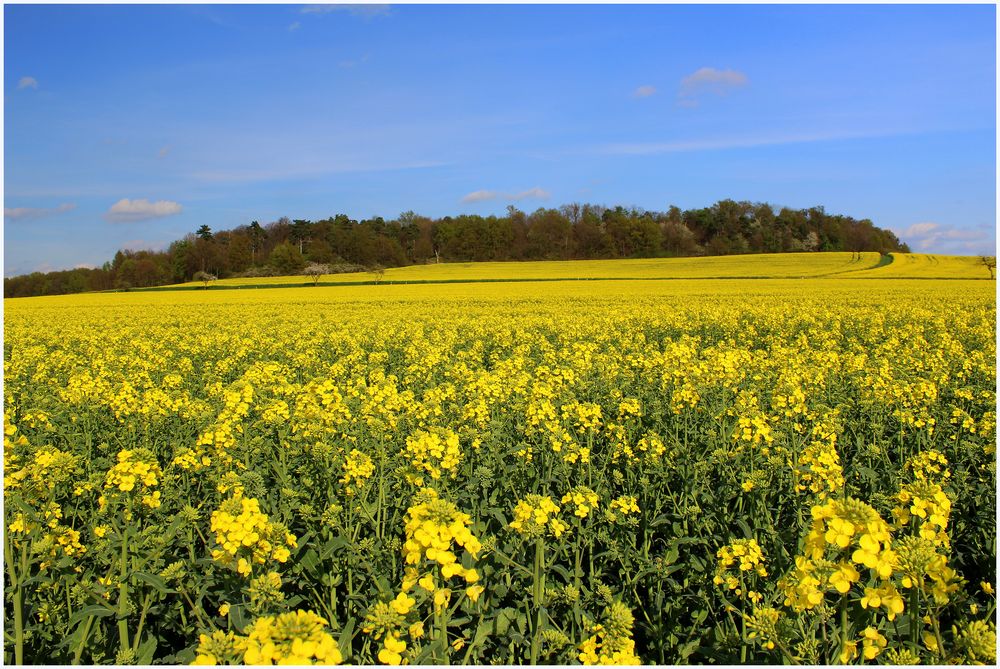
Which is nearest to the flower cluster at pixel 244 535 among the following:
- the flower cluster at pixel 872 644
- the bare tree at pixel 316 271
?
the flower cluster at pixel 872 644

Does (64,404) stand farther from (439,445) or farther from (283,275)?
(283,275)

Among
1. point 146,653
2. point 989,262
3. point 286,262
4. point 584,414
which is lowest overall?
point 146,653

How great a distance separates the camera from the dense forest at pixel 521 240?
6969 cm

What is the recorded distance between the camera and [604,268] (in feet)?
191

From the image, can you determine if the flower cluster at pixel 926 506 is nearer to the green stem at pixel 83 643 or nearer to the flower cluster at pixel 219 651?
the flower cluster at pixel 219 651

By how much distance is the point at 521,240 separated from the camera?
247ft

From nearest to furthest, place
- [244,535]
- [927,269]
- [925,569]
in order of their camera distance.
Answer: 1. [925,569]
2. [244,535]
3. [927,269]

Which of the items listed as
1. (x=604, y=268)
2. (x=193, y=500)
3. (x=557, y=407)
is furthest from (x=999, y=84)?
(x=604, y=268)

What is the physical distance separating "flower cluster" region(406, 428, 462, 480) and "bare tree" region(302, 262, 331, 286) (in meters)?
56.3

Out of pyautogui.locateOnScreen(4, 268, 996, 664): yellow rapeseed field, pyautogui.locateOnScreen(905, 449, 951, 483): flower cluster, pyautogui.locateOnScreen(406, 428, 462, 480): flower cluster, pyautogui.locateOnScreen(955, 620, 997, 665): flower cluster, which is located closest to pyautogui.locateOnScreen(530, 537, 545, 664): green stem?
pyautogui.locateOnScreen(4, 268, 996, 664): yellow rapeseed field

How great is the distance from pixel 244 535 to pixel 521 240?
2910 inches

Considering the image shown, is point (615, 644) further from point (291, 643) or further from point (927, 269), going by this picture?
point (927, 269)

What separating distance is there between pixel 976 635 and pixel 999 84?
2.62 metres

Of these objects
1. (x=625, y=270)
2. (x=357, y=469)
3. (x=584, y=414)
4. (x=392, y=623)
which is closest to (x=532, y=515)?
(x=392, y=623)
